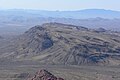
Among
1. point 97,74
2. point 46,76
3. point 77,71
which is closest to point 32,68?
point 77,71

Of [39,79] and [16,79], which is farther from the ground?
[39,79]

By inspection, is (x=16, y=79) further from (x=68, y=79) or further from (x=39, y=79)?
(x=39, y=79)

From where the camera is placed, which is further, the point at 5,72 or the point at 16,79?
the point at 5,72

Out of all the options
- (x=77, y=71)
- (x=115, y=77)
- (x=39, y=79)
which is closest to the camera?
(x=39, y=79)

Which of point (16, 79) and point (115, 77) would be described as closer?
point (16, 79)

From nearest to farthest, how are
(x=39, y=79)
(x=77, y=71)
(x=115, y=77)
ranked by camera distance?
(x=39, y=79) < (x=115, y=77) < (x=77, y=71)

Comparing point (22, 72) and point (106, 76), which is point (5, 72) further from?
point (106, 76)

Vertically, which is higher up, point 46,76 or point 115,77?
point 46,76

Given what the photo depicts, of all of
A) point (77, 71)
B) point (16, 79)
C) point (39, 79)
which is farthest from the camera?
point (77, 71)

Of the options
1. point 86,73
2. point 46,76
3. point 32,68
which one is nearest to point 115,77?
point 86,73
